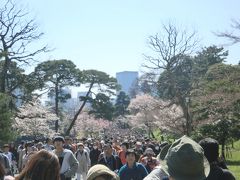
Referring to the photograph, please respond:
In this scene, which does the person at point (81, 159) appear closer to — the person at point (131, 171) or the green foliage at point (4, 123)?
the person at point (131, 171)

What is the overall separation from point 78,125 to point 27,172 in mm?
67826

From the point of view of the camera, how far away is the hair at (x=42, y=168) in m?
3.18

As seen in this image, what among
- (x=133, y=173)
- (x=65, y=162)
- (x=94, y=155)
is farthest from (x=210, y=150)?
(x=94, y=155)

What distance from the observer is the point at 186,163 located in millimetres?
2572

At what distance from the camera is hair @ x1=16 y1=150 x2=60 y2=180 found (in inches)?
125

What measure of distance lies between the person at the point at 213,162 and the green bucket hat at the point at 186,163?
1570 mm

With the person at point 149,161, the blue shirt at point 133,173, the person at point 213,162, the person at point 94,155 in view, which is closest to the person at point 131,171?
the blue shirt at point 133,173

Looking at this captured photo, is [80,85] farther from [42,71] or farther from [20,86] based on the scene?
[20,86]

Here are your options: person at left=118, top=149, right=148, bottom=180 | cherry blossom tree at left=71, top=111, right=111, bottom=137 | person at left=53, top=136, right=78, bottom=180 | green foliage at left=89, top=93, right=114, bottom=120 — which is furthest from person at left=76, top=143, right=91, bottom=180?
cherry blossom tree at left=71, top=111, right=111, bottom=137

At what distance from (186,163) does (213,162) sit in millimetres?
1773

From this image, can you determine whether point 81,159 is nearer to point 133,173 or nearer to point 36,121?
point 133,173

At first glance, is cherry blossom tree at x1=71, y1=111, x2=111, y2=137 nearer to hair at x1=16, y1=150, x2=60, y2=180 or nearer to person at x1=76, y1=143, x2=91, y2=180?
person at x1=76, y1=143, x2=91, y2=180

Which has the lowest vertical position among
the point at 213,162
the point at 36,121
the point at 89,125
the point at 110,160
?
the point at 110,160

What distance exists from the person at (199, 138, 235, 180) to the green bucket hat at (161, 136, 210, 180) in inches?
61.8
